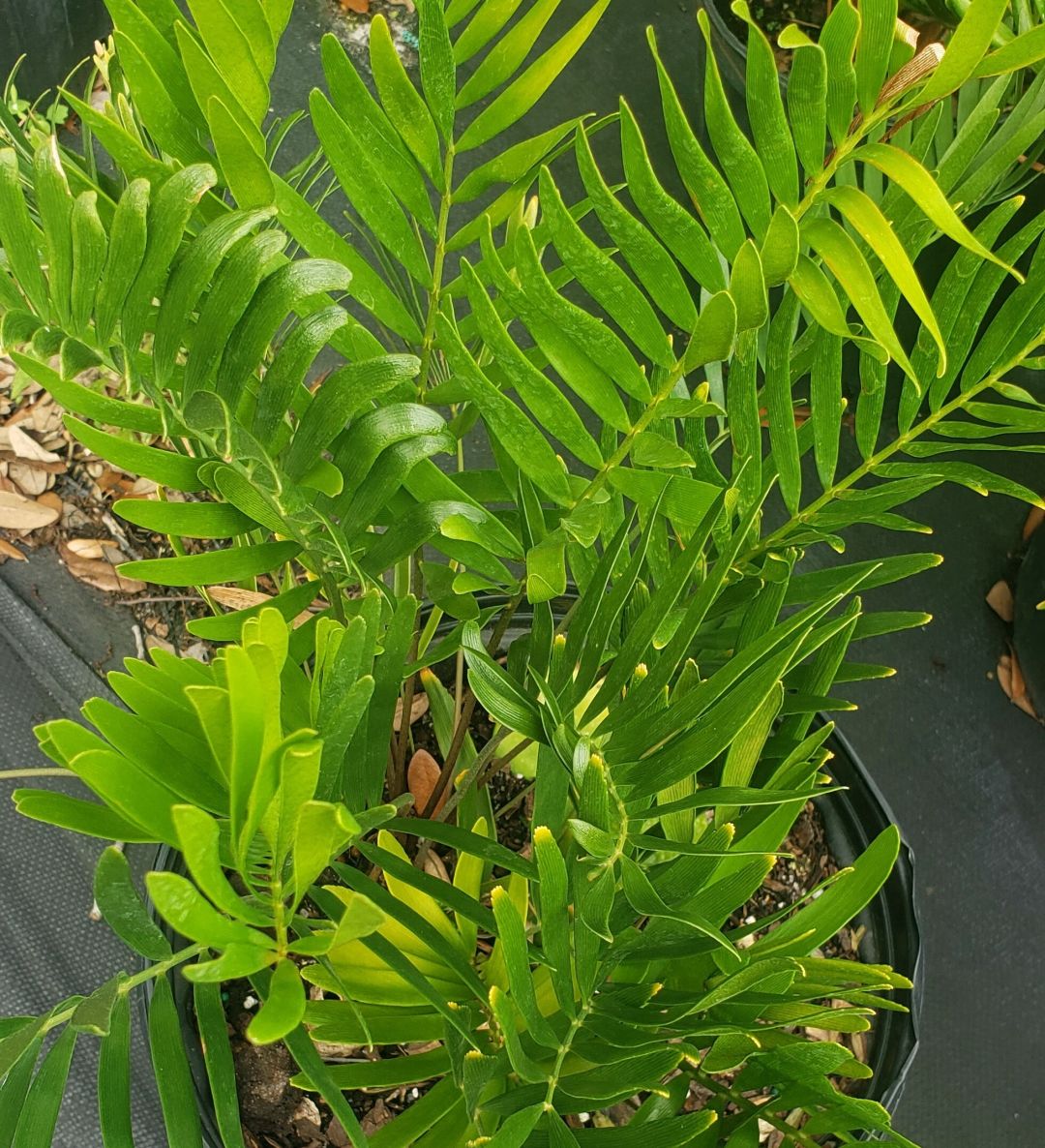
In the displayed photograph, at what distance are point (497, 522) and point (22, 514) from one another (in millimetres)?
706

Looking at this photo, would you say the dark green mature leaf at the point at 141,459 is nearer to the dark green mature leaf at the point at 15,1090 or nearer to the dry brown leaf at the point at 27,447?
the dark green mature leaf at the point at 15,1090

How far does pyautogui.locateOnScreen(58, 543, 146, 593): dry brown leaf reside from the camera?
3.36 ft

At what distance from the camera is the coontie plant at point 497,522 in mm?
386

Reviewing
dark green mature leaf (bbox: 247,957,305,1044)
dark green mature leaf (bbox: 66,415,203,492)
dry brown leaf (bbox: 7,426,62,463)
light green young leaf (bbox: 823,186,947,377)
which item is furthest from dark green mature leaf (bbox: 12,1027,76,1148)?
dry brown leaf (bbox: 7,426,62,463)

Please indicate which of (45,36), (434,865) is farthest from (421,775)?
(45,36)

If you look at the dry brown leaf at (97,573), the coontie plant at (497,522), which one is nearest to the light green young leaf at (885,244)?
the coontie plant at (497,522)

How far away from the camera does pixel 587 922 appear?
43 cm

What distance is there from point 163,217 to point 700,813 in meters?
0.57

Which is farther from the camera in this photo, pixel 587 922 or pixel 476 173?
pixel 476 173

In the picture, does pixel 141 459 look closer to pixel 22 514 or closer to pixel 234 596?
pixel 234 596

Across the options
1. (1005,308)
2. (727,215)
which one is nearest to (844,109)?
(727,215)

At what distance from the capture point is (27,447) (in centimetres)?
105

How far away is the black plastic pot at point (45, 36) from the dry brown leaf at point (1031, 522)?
129cm

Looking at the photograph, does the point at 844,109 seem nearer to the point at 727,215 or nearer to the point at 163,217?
the point at 727,215
